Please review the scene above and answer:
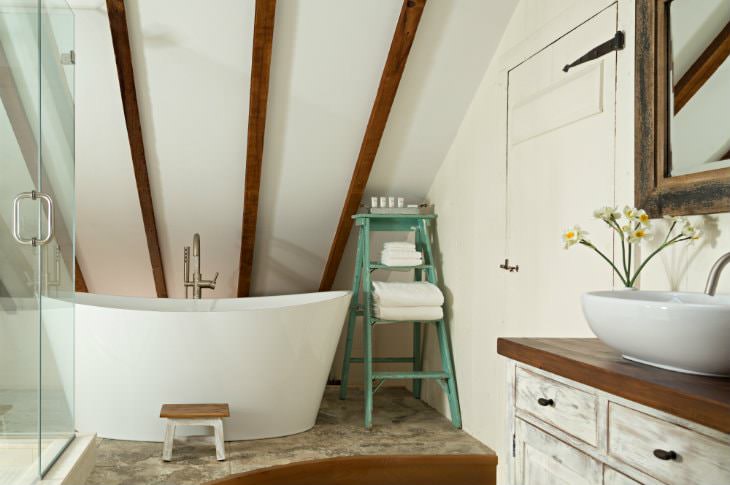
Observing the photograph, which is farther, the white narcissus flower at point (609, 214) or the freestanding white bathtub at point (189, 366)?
the freestanding white bathtub at point (189, 366)

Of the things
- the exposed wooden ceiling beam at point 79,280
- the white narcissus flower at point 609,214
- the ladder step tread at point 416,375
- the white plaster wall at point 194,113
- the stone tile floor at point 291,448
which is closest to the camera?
the white narcissus flower at point 609,214

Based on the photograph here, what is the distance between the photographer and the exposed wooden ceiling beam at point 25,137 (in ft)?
6.77

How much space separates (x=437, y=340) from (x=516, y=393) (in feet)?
7.57

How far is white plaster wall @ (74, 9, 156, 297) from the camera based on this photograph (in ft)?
10.8

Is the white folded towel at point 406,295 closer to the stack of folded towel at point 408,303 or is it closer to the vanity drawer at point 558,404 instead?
the stack of folded towel at point 408,303

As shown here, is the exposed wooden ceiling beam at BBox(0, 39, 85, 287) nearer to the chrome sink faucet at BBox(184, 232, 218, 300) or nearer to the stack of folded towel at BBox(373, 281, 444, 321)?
the chrome sink faucet at BBox(184, 232, 218, 300)

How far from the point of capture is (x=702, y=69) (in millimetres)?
1904

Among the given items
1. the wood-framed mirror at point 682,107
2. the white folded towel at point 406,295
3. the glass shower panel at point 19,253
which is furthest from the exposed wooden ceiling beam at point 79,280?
the wood-framed mirror at point 682,107

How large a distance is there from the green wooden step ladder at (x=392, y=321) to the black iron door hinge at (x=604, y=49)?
167cm

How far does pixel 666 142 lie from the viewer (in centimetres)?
204

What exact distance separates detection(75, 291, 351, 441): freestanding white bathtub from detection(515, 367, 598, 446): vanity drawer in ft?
5.82

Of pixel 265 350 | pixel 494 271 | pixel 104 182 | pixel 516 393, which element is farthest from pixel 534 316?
pixel 104 182

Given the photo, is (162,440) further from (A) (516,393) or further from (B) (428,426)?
(A) (516,393)

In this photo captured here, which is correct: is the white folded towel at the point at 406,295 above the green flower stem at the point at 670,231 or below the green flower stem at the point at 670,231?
below
